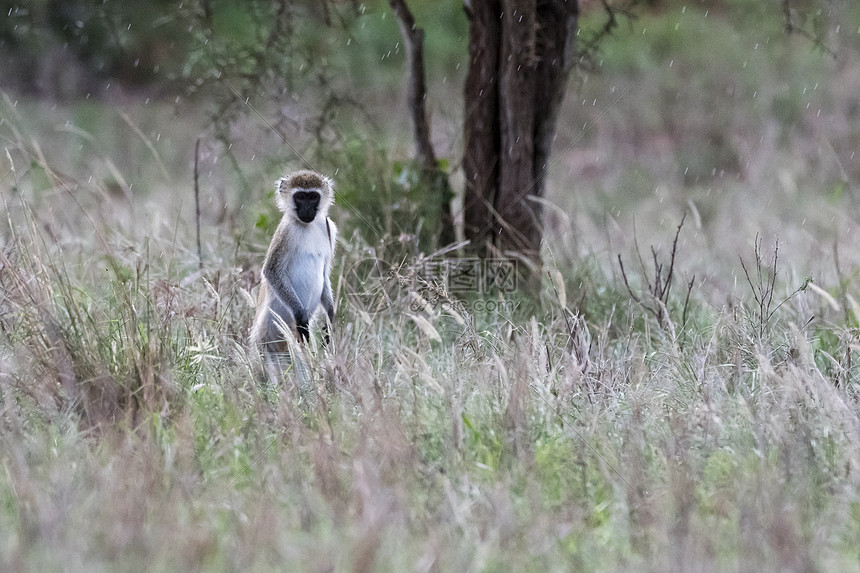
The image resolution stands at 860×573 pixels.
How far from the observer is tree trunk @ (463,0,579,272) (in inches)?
219

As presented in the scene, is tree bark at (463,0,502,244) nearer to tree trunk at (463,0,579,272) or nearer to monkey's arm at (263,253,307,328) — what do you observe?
tree trunk at (463,0,579,272)

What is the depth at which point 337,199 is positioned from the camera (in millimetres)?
6004

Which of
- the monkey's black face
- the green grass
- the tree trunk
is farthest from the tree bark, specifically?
the monkey's black face

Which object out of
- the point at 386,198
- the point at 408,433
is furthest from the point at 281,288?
the point at 408,433

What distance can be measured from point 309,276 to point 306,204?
1.48ft

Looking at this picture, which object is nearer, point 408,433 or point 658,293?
point 408,433

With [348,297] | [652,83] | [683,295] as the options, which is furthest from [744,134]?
[348,297]

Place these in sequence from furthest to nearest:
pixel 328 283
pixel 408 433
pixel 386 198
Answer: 1. pixel 386 198
2. pixel 328 283
3. pixel 408 433

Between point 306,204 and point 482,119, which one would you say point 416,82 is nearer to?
point 482,119

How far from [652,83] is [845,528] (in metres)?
12.3

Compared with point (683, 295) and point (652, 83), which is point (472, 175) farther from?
point (652, 83)

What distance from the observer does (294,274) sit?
488 centimetres

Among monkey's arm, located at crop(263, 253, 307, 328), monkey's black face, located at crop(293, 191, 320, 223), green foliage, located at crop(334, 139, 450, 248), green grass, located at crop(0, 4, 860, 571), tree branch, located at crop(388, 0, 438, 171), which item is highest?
tree branch, located at crop(388, 0, 438, 171)

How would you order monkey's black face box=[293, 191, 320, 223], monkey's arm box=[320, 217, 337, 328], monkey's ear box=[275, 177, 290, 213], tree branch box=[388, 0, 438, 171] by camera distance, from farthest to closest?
1. tree branch box=[388, 0, 438, 171]
2. monkey's arm box=[320, 217, 337, 328]
3. monkey's ear box=[275, 177, 290, 213]
4. monkey's black face box=[293, 191, 320, 223]
